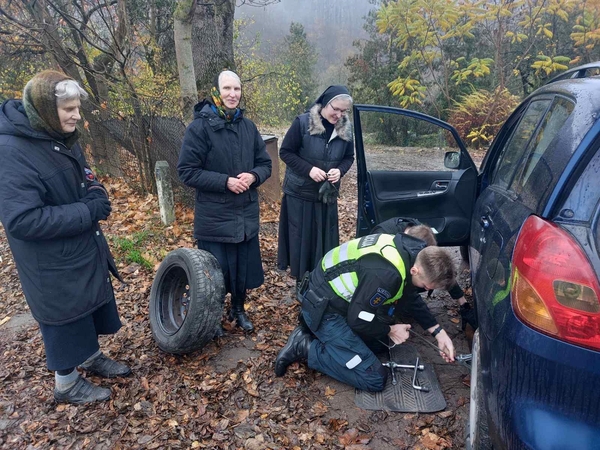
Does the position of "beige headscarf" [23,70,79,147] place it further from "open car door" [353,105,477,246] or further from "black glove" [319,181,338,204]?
"open car door" [353,105,477,246]

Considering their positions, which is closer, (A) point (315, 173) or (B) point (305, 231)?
(A) point (315, 173)

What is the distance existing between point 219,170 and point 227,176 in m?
0.12

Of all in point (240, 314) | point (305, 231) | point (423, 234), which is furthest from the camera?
point (305, 231)

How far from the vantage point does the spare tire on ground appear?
2.91m

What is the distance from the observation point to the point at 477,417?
72.9 inches

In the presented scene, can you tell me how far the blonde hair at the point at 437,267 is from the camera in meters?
2.38

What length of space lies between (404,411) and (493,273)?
Answer: 1.22m

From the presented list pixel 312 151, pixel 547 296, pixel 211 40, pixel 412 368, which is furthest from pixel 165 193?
pixel 547 296

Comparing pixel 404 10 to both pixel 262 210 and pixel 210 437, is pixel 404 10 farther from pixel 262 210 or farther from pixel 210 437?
pixel 210 437

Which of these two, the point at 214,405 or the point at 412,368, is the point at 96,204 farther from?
the point at 412,368

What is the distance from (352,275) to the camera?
277 centimetres

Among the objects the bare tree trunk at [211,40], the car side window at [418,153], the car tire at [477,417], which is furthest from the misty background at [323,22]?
the car tire at [477,417]

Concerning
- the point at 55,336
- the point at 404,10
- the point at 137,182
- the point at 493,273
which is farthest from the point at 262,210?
the point at 404,10

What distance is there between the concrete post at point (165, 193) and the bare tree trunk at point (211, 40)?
153 cm
